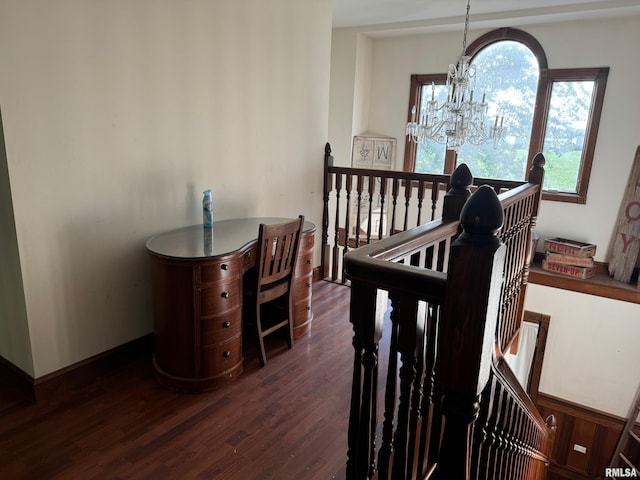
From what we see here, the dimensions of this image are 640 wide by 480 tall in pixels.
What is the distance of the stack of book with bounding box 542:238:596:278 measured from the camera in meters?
4.82

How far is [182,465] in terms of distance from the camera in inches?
74.6

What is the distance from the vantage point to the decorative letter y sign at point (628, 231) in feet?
15.1

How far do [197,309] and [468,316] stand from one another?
67.7 inches

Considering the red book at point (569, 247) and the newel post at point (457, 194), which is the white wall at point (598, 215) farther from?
the newel post at point (457, 194)

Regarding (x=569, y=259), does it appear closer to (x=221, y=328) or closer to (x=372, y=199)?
(x=372, y=199)

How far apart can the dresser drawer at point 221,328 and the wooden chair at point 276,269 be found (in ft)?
0.56

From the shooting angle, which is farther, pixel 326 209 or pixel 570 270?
pixel 570 270

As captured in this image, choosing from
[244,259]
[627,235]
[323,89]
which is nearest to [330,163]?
[323,89]

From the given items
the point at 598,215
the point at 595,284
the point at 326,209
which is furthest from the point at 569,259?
the point at 326,209

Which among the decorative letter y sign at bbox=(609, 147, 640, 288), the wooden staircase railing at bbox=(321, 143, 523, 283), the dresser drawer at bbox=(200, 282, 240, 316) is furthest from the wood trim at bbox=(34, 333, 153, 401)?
the decorative letter y sign at bbox=(609, 147, 640, 288)

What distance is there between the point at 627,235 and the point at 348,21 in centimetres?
409

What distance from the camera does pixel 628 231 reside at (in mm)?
4684

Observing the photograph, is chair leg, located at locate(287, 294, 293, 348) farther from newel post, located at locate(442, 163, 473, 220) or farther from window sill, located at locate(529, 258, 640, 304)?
window sill, located at locate(529, 258, 640, 304)

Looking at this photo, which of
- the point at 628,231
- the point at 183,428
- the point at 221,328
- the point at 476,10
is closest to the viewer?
the point at 183,428
